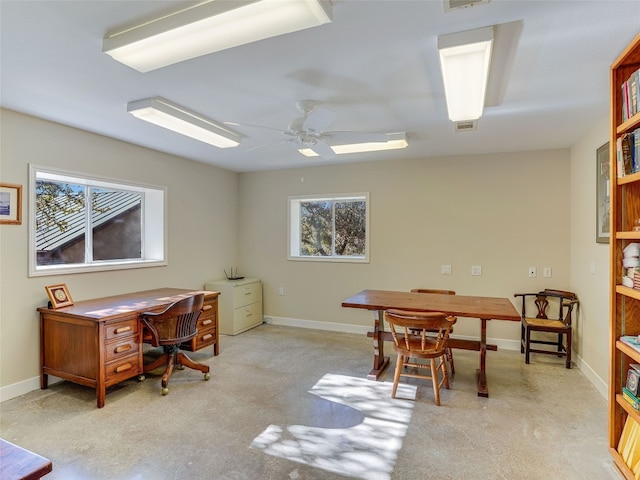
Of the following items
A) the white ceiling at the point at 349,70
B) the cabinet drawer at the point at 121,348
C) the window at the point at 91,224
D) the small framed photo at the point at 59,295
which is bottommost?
the cabinet drawer at the point at 121,348

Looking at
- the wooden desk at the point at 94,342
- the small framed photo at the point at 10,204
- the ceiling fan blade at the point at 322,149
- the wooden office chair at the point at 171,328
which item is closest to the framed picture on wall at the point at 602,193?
the ceiling fan blade at the point at 322,149

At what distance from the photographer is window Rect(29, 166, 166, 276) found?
3.28 m

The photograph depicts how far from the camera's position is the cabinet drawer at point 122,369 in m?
2.86

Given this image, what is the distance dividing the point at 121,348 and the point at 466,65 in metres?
3.37

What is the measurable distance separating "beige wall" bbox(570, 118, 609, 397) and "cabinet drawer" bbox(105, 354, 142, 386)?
4.13m

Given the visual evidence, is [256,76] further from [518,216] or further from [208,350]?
[518,216]

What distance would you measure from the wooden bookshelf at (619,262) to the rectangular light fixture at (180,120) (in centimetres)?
296

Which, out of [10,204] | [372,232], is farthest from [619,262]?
[10,204]

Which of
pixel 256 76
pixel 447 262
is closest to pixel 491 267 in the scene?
pixel 447 262

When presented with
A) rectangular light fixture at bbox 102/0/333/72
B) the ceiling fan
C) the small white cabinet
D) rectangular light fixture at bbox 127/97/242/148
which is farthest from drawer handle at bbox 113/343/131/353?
rectangular light fixture at bbox 102/0/333/72

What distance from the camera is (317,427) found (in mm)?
2494

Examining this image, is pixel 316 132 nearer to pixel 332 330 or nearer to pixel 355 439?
pixel 355 439

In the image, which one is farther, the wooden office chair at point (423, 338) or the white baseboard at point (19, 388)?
the white baseboard at point (19, 388)

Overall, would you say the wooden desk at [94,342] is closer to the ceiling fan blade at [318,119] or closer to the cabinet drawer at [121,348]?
the cabinet drawer at [121,348]
